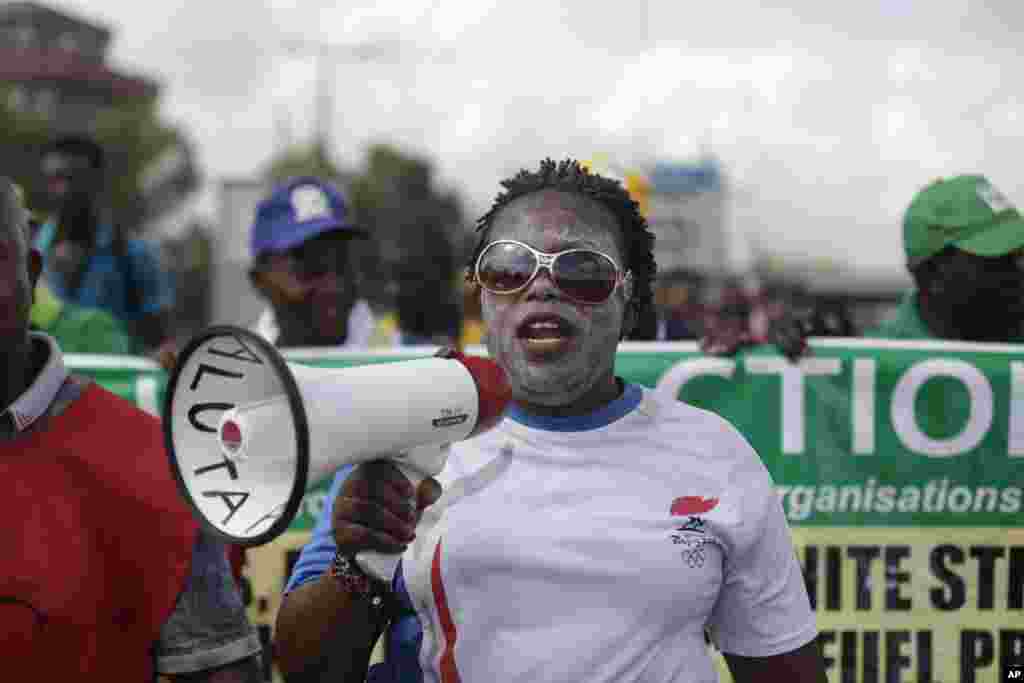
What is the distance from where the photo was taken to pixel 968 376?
355cm

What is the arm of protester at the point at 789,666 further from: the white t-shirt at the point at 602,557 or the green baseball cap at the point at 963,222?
the green baseball cap at the point at 963,222

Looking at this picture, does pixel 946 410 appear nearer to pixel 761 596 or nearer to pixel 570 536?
pixel 761 596

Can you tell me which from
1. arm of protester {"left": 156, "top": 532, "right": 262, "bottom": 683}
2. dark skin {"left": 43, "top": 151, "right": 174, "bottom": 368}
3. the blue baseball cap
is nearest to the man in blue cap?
the blue baseball cap

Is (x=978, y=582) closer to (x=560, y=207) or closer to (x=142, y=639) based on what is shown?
(x=560, y=207)

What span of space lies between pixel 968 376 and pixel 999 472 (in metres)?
0.28

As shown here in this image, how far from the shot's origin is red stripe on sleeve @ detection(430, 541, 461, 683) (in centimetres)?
208

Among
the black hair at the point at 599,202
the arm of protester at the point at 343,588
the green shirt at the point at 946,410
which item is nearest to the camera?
the arm of protester at the point at 343,588

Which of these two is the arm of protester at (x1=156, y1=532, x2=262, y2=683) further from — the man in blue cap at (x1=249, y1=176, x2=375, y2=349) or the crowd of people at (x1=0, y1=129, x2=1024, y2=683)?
the man in blue cap at (x1=249, y1=176, x2=375, y2=349)

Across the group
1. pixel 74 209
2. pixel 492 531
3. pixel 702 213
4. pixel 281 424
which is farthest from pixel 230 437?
pixel 702 213

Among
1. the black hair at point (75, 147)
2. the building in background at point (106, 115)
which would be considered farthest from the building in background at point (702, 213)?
the black hair at point (75, 147)

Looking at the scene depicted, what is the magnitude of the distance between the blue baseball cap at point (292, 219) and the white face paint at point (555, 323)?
2124 mm

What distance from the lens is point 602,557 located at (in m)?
2.04

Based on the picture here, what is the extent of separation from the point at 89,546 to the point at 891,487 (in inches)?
93.4

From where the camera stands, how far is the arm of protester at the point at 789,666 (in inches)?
86.0
